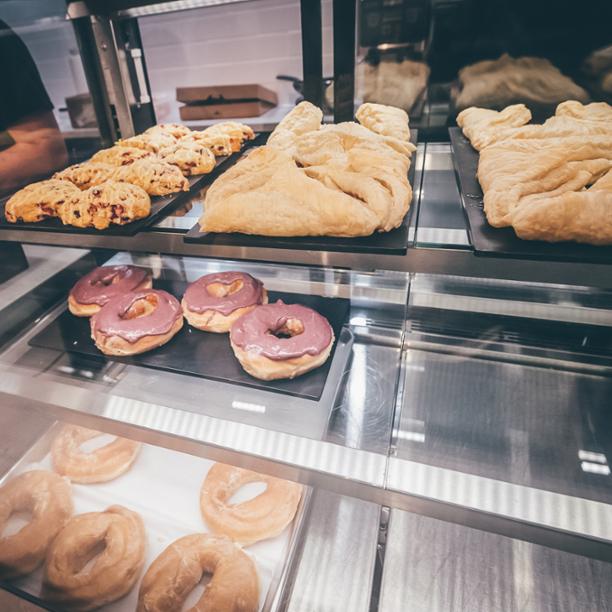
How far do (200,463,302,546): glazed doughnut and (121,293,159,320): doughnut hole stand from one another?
621mm

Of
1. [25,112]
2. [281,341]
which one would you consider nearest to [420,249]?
[281,341]

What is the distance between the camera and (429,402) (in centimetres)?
134

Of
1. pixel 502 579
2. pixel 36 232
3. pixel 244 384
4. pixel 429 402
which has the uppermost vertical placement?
pixel 36 232

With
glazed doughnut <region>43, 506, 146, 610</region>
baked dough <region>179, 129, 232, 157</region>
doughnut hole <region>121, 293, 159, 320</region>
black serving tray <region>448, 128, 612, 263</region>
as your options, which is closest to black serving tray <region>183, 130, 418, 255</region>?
black serving tray <region>448, 128, 612, 263</region>

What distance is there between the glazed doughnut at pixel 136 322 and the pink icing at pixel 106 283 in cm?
8

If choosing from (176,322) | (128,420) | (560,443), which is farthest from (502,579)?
(176,322)

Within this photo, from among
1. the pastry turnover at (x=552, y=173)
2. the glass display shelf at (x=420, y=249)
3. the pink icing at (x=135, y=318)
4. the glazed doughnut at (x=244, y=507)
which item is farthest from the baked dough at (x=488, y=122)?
the glazed doughnut at (x=244, y=507)

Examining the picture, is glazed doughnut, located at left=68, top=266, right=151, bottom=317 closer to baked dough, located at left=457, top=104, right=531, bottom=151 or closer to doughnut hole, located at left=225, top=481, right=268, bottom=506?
doughnut hole, located at left=225, top=481, right=268, bottom=506

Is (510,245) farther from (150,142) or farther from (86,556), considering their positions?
(86,556)

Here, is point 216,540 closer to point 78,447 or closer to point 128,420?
point 128,420

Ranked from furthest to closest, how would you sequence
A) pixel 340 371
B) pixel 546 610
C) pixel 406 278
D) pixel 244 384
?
pixel 406 278, pixel 340 371, pixel 244 384, pixel 546 610

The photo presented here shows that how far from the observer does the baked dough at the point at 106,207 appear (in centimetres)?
115

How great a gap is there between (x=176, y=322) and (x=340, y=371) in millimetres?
596

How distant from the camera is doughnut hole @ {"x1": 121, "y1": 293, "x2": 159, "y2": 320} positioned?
1527mm
